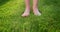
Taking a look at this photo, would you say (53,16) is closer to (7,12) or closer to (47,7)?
(47,7)

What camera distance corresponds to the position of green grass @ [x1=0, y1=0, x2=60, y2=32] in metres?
2.17

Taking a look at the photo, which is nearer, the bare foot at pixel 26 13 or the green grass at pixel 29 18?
the green grass at pixel 29 18

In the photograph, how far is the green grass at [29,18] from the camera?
2.17 metres

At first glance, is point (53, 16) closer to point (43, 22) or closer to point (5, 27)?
point (43, 22)

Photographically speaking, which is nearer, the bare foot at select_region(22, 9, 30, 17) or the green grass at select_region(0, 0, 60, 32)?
the green grass at select_region(0, 0, 60, 32)

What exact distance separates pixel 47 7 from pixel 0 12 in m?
0.73

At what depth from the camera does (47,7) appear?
2615 mm

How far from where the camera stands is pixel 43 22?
7.42 ft

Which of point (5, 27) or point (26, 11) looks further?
point (26, 11)

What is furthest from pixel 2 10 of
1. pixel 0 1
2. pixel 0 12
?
pixel 0 1

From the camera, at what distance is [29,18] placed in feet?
7.77

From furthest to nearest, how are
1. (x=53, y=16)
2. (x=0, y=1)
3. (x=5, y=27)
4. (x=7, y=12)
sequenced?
(x=0, y=1) → (x=7, y=12) → (x=53, y=16) → (x=5, y=27)

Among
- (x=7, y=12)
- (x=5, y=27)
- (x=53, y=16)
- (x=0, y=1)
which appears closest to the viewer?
(x=5, y=27)

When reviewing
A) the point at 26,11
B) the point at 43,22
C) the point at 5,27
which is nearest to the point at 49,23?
the point at 43,22
